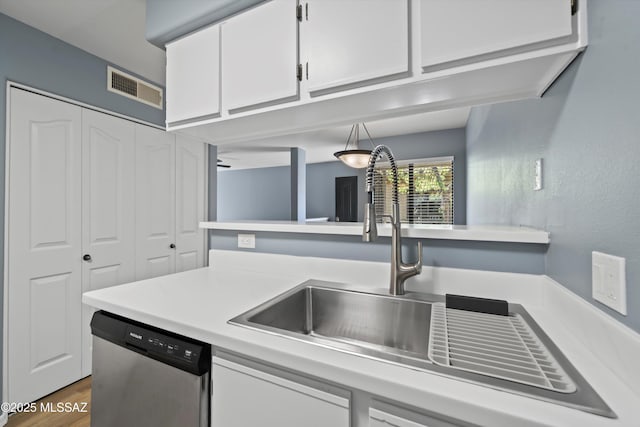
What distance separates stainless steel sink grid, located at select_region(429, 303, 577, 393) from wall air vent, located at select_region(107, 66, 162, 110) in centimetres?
→ 283

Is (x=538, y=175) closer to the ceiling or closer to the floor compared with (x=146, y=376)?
closer to the ceiling

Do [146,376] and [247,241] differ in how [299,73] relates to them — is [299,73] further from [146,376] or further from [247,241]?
[146,376]

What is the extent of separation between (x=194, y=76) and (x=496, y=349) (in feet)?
5.40

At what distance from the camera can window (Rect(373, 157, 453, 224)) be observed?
4.32 m

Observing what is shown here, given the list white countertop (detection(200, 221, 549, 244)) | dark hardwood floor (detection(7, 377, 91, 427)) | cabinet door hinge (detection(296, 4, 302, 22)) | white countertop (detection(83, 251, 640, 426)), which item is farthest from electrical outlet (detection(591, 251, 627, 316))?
dark hardwood floor (detection(7, 377, 91, 427))

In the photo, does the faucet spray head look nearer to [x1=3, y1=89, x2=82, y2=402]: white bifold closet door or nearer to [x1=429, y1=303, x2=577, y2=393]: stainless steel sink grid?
[x1=429, y1=303, x2=577, y2=393]: stainless steel sink grid

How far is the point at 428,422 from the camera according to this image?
0.55 meters

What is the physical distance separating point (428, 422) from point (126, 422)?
1.06 metres

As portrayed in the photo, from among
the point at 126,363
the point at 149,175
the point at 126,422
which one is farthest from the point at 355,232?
the point at 149,175

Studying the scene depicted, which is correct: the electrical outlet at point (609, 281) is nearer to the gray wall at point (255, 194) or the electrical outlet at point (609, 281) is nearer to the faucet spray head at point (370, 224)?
the faucet spray head at point (370, 224)

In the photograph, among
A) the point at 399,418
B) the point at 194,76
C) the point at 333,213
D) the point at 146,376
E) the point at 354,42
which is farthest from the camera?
the point at 333,213

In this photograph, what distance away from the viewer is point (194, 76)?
1424 mm

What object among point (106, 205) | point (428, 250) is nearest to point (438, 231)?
point (428, 250)

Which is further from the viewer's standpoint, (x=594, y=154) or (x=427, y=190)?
(x=427, y=190)
